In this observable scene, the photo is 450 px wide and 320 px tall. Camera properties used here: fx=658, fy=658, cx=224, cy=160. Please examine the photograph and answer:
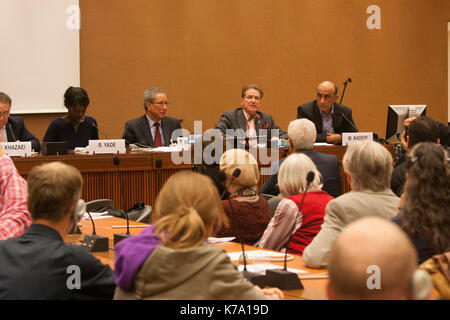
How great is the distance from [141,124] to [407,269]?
5.60 metres

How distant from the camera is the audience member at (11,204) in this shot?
2.73 m

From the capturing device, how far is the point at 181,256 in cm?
179

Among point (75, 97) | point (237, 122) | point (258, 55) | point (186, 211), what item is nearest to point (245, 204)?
point (186, 211)

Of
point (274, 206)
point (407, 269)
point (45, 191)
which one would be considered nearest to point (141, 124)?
point (274, 206)

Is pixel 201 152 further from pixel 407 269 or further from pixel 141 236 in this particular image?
pixel 407 269

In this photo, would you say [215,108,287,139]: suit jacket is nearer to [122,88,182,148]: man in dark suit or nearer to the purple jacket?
[122,88,182,148]: man in dark suit

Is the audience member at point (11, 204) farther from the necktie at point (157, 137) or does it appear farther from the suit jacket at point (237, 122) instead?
the suit jacket at point (237, 122)

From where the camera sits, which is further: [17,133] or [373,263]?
[17,133]

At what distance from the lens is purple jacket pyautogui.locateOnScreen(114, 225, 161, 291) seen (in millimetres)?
1822

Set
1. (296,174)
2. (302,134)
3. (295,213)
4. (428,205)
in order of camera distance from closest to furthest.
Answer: (428,205) → (295,213) → (296,174) → (302,134)

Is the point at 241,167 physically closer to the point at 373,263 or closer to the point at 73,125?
the point at 373,263

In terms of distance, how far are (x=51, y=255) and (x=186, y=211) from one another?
1.67 feet

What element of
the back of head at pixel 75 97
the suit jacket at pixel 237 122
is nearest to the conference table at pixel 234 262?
the back of head at pixel 75 97

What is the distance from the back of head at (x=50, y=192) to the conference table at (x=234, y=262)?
33.2 inches
